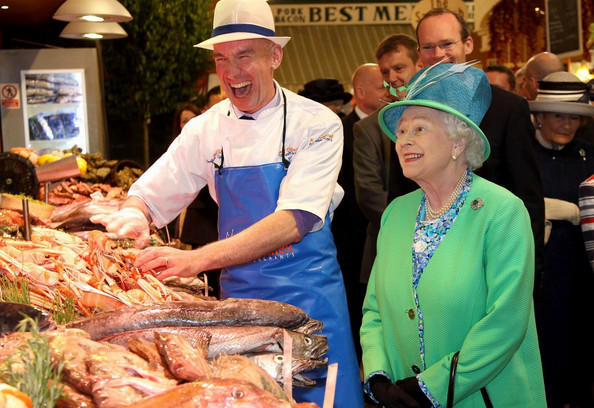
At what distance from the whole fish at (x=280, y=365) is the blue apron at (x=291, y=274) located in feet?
3.11

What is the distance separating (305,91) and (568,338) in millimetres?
3454

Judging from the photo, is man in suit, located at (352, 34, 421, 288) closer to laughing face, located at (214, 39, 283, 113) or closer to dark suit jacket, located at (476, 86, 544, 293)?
dark suit jacket, located at (476, 86, 544, 293)

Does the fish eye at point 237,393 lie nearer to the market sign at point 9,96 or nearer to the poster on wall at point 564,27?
the poster on wall at point 564,27

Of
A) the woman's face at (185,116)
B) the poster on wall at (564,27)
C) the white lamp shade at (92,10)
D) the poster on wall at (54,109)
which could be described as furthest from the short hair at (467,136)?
the poster on wall at (54,109)

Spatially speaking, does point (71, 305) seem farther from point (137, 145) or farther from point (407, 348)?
point (137, 145)

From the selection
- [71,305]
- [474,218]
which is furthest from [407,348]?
[71,305]

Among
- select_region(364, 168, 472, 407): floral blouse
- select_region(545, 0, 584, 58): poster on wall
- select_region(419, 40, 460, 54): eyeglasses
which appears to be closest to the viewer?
select_region(364, 168, 472, 407): floral blouse

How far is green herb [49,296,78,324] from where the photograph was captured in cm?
257

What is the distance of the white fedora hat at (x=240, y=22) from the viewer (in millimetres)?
3314

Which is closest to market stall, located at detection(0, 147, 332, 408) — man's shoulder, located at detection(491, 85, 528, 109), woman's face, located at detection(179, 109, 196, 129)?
man's shoulder, located at detection(491, 85, 528, 109)

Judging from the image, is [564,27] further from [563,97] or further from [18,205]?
[18,205]

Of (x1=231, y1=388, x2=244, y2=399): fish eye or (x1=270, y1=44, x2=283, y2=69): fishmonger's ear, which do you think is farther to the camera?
(x1=270, y1=44, x2=283, y2=69): fishmonger's ear

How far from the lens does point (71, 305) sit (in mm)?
2693

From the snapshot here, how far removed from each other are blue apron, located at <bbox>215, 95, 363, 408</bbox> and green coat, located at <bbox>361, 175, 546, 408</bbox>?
0.16 m
